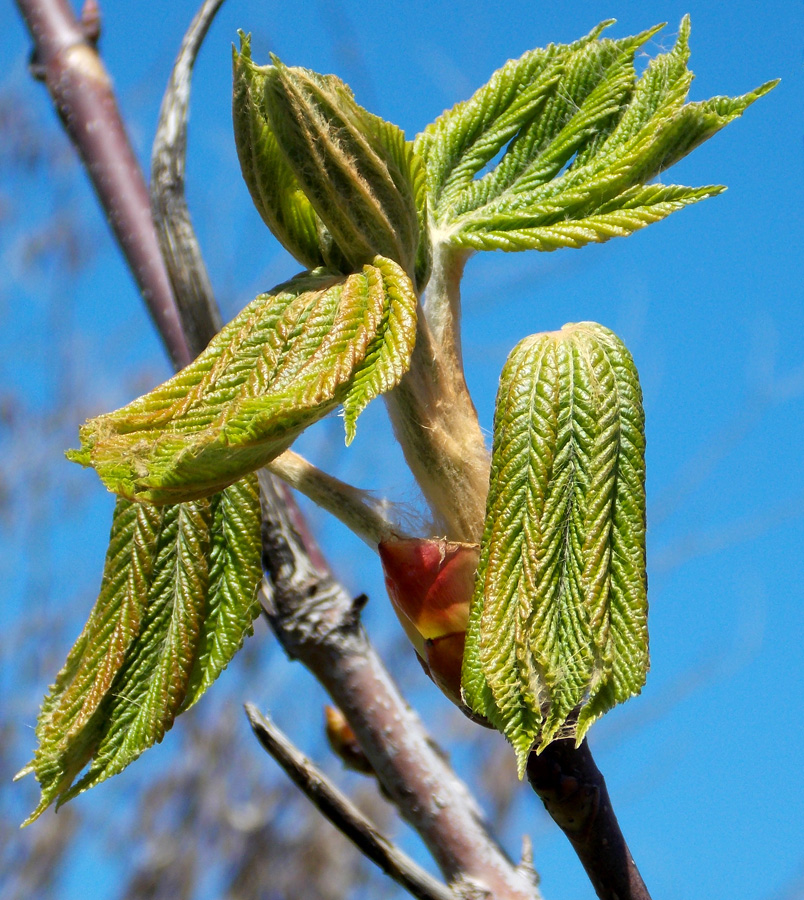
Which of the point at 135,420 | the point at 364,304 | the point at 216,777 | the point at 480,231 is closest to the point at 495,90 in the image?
the point at 480,231

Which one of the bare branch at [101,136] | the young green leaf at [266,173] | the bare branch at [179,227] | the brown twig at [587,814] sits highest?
the bare branch at [101,136]

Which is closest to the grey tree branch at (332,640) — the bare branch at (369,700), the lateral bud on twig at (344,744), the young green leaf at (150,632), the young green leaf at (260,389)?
the bare branch at (369,700)

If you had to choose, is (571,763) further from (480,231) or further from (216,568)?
(480,231)

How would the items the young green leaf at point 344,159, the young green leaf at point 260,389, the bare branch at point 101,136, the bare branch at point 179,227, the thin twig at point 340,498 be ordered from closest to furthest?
the young green leaf at point 260,389
the young green leaf at point 344,159
the thin twig at point 340,498
the bare branch at point 179,227
the bare branch at point 101,136

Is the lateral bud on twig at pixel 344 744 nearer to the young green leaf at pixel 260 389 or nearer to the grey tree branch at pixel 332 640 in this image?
the grey tree branch at pixel 332 640

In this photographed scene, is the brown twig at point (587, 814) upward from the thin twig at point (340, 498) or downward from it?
downward

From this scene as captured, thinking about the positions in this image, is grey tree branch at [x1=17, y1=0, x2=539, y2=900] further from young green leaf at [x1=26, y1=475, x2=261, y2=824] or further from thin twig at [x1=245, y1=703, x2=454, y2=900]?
young green leaf at [x1=26, y1=475, x2=261, y2=824]

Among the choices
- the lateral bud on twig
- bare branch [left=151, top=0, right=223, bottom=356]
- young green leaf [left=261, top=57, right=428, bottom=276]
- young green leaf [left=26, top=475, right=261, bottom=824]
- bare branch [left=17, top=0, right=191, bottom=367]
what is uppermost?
bare branch [left=17, top=0, right=191, bottom=367]

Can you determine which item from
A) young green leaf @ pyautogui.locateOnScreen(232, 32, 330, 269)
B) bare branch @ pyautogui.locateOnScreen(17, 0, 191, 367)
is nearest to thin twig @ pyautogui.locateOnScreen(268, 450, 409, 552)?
young green leaf @ pyautogui.locateOnScreen(232, 32, 330, 269)
